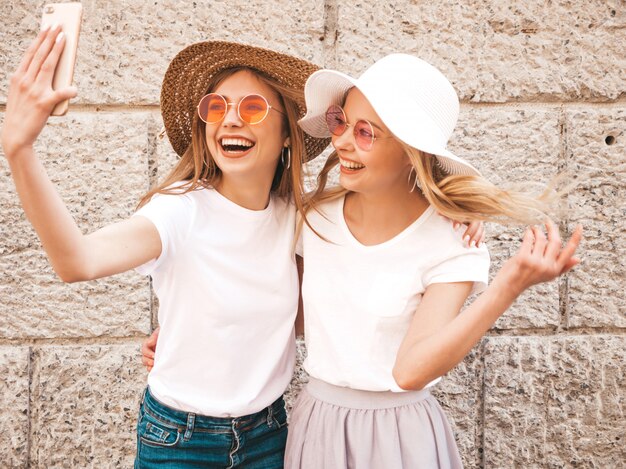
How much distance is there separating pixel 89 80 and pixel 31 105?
1.61 m

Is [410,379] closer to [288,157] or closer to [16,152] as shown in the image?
[288,157]

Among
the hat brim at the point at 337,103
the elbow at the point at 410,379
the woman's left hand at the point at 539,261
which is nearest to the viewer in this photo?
the woman's left hand at the point at 539,261

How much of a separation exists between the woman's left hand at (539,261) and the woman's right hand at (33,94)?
105 centimetres

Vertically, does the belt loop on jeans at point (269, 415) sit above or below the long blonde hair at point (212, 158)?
below

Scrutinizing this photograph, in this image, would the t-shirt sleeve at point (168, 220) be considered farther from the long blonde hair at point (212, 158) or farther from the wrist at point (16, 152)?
the wrist at point (16, 152)

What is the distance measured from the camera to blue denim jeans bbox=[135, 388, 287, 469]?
185 centimetres

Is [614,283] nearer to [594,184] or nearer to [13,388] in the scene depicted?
[594,184]

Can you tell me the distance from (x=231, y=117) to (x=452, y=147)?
124 centimetres

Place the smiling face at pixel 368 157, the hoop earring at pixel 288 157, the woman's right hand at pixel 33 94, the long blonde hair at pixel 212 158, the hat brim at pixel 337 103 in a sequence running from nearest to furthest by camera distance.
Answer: the woman's right hand at pixel 33 94 → the hat brim at pixel 337 103 → the smiling face at pixel 368 157 → the long blonde hair at pixel 212 158 → the hoop earring at pixel 288 157

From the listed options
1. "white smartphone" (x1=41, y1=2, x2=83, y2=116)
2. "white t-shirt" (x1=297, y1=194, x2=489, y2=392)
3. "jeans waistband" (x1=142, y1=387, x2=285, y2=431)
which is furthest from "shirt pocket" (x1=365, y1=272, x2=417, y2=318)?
"white smartphone" (x1=41, y1=2, x2=83, y2=116)

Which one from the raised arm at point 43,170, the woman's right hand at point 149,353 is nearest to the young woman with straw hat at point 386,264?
the woman's right hand at point 149,353

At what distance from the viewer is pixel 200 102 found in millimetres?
1917

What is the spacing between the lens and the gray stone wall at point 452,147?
2740 mm

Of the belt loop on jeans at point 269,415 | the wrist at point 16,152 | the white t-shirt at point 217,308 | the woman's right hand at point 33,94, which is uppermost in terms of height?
the woman's right hand at point 33,94
